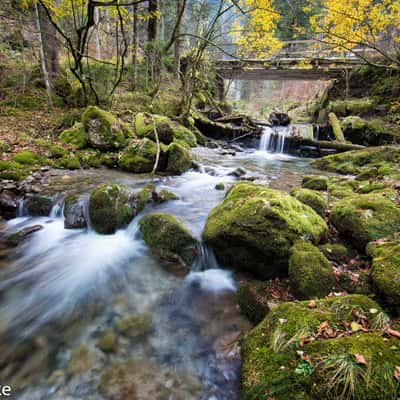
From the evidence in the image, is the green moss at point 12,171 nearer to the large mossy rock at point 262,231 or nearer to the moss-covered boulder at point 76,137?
the moss-covered boulder at point 76,137

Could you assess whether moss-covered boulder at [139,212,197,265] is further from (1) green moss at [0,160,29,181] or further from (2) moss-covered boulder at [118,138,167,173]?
(1) green moss at [0,160,29,181]

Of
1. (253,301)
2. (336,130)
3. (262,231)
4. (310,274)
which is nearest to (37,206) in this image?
(262,231)

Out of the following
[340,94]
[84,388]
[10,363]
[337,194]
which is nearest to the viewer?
[84,388]

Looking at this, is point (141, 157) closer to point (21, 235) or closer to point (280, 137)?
point (21, 235)

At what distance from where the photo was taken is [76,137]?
26.8 ft

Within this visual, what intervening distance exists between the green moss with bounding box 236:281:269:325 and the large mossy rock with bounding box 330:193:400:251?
1641 mm

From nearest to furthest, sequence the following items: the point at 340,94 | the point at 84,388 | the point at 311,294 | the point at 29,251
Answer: the point at 84,388 < the point at 311,294 < the point at 29,251 < the point at 340,94

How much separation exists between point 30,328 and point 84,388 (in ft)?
3.92

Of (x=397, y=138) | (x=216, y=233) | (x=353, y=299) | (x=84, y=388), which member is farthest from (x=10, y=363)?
(x=397, y=138)

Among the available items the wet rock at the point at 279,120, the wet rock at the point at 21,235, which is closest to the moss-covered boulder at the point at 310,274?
the wet rock at the point at 21,235

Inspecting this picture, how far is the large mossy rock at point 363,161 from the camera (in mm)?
8047

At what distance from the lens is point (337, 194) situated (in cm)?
566

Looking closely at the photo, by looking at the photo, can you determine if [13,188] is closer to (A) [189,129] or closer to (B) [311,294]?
(B) [311,294]

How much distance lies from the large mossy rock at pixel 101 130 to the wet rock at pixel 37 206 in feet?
11.0
